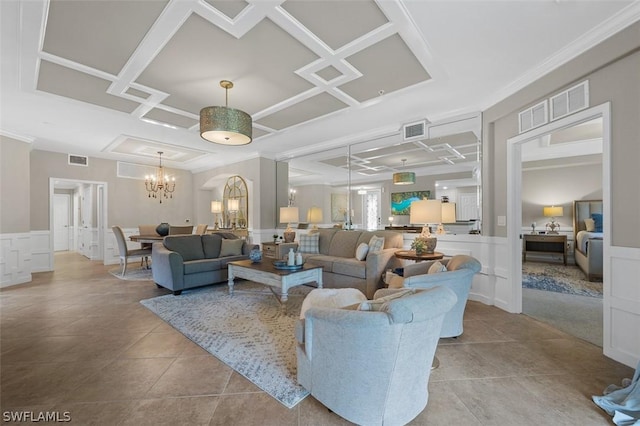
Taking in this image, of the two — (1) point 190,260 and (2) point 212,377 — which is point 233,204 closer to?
(1) point 190,260

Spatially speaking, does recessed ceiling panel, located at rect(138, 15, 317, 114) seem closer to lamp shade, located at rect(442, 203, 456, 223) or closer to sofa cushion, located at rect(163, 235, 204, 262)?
sofa cushion, located at rect(163, 235, 204, 262)

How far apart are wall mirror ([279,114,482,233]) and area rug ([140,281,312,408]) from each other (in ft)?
8.80

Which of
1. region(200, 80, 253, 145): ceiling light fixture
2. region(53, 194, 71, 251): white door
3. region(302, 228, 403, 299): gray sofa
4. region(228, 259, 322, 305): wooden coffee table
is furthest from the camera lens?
region(53, 194, 71, 251): white door

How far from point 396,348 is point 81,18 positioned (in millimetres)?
3336

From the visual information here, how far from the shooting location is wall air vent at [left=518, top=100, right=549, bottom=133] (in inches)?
115

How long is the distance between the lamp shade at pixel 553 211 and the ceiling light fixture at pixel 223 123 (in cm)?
719

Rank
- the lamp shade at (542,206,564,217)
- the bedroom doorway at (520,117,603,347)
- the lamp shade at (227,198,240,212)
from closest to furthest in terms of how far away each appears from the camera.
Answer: the bedroom doorway at (520,117,603,347), the lamp shade at (542,206,564,217), the lamp shade at (227,198,240,212)

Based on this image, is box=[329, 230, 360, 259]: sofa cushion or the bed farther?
box=[329, 230, 360, 259]: sofa cushion

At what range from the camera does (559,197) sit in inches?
260

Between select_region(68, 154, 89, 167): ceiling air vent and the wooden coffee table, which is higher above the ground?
select_region(68, 154, 89, 167): ceiling air vent

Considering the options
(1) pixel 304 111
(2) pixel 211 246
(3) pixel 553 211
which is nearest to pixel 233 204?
(2) pixel 211 246

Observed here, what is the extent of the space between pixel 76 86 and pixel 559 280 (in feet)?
25.9

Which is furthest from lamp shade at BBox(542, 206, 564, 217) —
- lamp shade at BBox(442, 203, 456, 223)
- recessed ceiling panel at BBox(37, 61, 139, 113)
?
recessed ceiling panel at BBox(37, 61, 139, 113)

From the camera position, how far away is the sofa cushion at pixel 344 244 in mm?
4797
